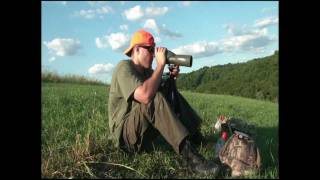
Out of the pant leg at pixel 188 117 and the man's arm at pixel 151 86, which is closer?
the man's arm at pixel 151 86

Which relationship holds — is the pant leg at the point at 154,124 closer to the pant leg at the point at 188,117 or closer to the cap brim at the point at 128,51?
the pant leg at the point at 188,117

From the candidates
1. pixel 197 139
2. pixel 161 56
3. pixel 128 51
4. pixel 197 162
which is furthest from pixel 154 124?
pixel 197 139

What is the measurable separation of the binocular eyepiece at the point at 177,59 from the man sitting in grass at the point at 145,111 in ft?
0.26

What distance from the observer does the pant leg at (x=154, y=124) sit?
491 centimetres

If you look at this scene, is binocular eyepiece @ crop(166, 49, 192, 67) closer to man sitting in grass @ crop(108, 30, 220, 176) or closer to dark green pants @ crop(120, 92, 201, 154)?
man sitting in grass @ crop(108, 30, 220, 176)

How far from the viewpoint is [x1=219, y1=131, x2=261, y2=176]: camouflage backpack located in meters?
4.83

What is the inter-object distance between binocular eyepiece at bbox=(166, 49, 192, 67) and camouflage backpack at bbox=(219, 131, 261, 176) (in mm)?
912

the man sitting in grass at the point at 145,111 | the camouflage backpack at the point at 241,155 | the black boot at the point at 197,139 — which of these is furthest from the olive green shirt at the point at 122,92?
the camouflage backpack at the point at 241,155

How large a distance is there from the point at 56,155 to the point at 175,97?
1.51 metres

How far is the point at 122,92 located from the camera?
16.8 ft
